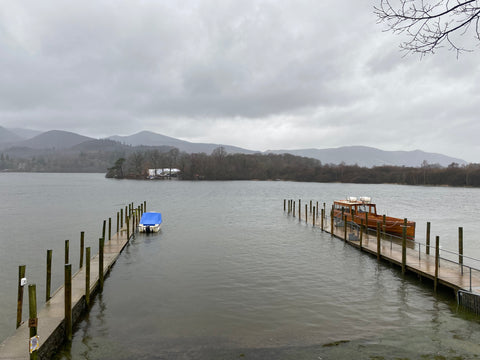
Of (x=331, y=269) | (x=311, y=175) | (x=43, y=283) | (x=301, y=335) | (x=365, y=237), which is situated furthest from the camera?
(x=311, y=175)

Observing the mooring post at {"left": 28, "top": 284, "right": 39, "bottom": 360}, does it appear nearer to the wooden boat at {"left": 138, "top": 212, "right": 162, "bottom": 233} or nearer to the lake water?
the lake water

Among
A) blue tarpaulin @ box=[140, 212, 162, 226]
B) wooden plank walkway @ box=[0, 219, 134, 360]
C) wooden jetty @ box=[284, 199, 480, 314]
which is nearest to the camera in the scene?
wooden plank walkway @ box=[0, 219, 134, 360]

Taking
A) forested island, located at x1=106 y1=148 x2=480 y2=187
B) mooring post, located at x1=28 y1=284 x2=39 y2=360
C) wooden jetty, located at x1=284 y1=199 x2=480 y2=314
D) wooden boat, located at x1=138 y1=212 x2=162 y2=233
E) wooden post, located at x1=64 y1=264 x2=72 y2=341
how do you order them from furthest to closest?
forested island, located at x1=106 y1=148 x2=480 y2=187 < wooden boat, located at x1=138 y1=212 x2=162 y2=233 < wooden jetty, located at x1=284 y1=199 x2=480 y2=314 < wooden post, located at x1=64 y1=264 x2=72 y2=341 < mooring post, located at x1=28 y1=284 x2=39 y2=360

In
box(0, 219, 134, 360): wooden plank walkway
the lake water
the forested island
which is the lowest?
the lake water

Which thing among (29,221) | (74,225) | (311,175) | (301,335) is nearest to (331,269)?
(301,335)

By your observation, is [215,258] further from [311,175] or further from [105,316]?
[311,175]

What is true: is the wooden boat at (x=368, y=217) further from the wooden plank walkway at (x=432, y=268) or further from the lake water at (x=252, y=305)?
the wooden plank walkway at (x=432, y=268)

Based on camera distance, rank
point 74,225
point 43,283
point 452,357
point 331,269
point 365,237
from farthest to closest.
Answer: point 74,225 < point 365,237 < point 331,269 < point 43,283 < point 452,357

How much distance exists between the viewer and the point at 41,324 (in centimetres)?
1091

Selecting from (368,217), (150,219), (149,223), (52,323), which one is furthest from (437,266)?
(150,219)

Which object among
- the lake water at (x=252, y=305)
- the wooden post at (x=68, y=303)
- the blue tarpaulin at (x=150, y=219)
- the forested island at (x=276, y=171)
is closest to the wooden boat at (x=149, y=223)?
the blue tarpaulin at (x=150, y=219)

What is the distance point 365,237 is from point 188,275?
1512 cm

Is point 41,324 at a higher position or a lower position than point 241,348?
higher

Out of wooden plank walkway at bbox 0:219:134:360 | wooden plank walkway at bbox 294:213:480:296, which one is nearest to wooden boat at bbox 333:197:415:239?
wooden plank walkway at bbox 294:213:480:296
